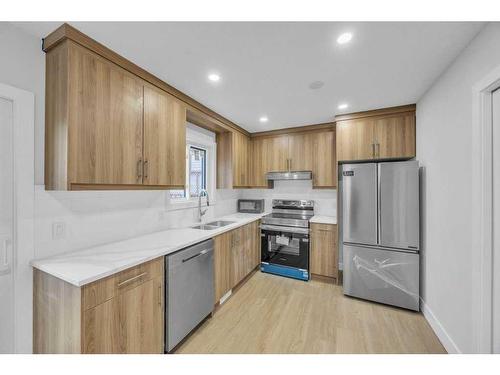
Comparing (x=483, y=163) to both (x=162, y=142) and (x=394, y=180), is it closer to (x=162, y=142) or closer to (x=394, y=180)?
(x=394, y=180)

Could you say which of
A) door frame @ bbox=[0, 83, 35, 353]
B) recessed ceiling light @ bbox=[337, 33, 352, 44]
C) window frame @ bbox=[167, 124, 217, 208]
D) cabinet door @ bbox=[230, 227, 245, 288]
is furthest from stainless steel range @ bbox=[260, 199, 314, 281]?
door frame @ bbox=[0, 83, 35, 353]

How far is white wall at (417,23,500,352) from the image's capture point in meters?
1.42

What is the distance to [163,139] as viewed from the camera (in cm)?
195

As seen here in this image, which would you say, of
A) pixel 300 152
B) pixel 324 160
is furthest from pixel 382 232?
pixel 300 152

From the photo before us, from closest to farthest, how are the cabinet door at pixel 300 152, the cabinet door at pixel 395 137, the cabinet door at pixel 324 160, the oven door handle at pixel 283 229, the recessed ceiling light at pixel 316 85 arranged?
the recessed ceiling light at pixel 316 85, the cabinet door at pixel 395 137, the oven door handle at pixel 283 229, the cabinet door at pixel 324 160, the cabinet door at pixel 300 152

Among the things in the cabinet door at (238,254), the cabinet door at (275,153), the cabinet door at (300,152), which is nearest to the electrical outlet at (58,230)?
the cabinet door at (238,254)

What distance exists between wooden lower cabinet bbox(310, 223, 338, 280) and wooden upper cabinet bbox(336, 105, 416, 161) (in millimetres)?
1034

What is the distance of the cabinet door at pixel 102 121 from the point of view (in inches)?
51.6

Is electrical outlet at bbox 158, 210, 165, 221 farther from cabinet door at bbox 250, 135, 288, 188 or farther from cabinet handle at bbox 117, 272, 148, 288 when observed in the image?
cabinet door at bbox 250, 135, 288, 188

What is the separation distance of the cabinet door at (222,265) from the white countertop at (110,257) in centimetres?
30

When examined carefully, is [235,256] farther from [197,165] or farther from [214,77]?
[214,77]

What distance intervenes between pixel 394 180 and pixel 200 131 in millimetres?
2577

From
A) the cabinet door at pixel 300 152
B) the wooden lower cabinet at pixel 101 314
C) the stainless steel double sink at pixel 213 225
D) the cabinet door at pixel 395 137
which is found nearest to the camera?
the wooden lower cabinet at pixel 101 314

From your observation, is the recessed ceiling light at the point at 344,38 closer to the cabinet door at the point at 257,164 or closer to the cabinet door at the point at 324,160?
the cabinet door at the point at 324,160
